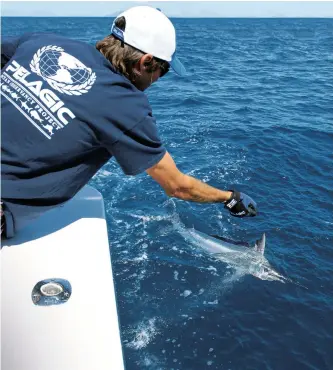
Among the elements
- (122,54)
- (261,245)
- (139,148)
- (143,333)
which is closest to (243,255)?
(261,245)

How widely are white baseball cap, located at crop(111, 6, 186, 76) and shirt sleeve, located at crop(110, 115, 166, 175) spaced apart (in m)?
0.42

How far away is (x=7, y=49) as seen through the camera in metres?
2.58

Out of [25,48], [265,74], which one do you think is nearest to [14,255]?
[25,48]

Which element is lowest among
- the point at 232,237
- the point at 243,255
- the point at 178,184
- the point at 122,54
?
the point at 232,237

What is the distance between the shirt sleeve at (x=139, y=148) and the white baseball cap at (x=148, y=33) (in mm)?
422

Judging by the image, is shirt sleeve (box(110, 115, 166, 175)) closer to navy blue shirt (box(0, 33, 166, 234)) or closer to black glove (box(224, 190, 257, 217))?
navy blue shirt (box(0, 33, 166, 234))

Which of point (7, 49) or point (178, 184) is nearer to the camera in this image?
point (7, 49)

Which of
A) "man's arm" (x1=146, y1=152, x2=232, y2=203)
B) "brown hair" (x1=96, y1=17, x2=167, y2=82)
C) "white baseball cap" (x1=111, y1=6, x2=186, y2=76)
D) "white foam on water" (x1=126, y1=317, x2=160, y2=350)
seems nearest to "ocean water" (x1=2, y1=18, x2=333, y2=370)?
"white foam on water" (x1=126, y1=317, x2=160, y2=350)

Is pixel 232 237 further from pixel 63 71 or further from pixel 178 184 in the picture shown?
pixel 63 71

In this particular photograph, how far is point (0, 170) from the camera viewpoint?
7.16 ft

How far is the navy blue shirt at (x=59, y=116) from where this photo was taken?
2.12 meters

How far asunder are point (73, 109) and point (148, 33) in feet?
2.19

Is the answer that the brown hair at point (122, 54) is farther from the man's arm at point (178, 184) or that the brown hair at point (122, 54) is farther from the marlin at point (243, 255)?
the marlin at point (243, 255)

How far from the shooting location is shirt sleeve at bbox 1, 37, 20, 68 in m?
2.57
